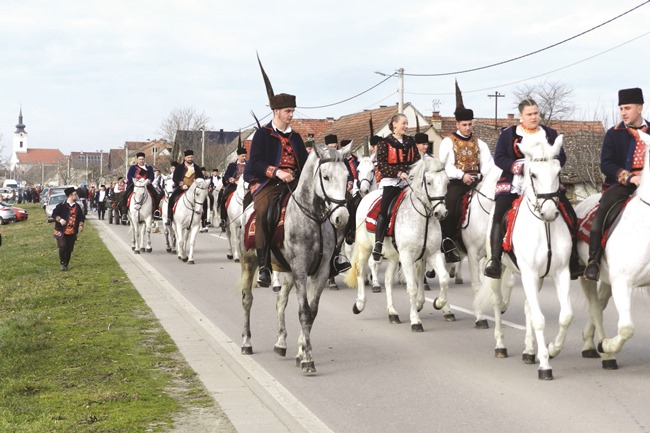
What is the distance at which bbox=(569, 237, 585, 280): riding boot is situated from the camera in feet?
33.0

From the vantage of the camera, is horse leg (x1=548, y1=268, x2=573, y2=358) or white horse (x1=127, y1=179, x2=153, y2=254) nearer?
horse leg (x1=548, y1=268, x2=573, y2=358)

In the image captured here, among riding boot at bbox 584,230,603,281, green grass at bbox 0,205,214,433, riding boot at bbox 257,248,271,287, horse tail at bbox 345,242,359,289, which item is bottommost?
green grass at bbox 0,205,214,433

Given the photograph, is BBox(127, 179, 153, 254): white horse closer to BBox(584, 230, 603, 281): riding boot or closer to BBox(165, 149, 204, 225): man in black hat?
BBox(165, 149, 204, 225): man in black hat

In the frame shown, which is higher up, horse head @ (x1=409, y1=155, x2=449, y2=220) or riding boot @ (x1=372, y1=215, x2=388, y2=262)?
horse head @ (x1=409, y1=155, x2=449, y2=220)

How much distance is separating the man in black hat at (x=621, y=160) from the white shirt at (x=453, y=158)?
3219mm

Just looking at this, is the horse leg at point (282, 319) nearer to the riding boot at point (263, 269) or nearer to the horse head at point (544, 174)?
the riding boot at point (263, 269)

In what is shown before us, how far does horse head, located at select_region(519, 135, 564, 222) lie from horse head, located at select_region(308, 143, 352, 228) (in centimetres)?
174

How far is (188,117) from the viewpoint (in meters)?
95.2

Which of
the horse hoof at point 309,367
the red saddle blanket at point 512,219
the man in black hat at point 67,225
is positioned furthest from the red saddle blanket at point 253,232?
the man in black hat at point 67,225

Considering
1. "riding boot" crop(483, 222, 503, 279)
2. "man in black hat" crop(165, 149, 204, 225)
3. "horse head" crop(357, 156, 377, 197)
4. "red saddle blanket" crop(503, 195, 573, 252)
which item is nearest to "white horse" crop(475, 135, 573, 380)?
"red saddle blanket" crop(503, 195, 573, 252)

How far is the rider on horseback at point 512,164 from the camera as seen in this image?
33.1 ft

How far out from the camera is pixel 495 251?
10227 mm

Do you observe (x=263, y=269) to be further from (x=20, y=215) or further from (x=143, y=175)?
(x=20, y=215)

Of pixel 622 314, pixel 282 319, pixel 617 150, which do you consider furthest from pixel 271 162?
pixel 622 314
